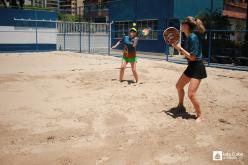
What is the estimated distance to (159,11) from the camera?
2400cm

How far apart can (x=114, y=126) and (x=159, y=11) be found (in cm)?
2014

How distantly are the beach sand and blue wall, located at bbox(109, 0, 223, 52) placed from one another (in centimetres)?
1529

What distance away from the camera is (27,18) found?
2433 cm

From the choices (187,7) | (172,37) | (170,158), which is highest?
(187,7)

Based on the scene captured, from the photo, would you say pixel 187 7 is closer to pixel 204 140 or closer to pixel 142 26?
pixel 142 26

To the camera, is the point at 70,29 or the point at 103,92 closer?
the point at 103,92

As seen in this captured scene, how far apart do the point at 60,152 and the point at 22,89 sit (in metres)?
4.61

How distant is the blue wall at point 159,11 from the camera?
23281 mm

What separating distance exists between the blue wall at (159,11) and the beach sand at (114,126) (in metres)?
15.3

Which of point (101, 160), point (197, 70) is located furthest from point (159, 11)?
point (101, 160)

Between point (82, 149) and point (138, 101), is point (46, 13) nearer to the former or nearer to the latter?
point (138, 101)

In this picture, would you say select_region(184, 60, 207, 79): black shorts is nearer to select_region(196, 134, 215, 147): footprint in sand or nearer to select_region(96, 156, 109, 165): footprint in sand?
select_region(196, 134, 215, 147): footprint in sand

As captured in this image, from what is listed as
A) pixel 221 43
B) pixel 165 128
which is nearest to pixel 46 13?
pixel 221 43

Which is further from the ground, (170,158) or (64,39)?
(64,39)
